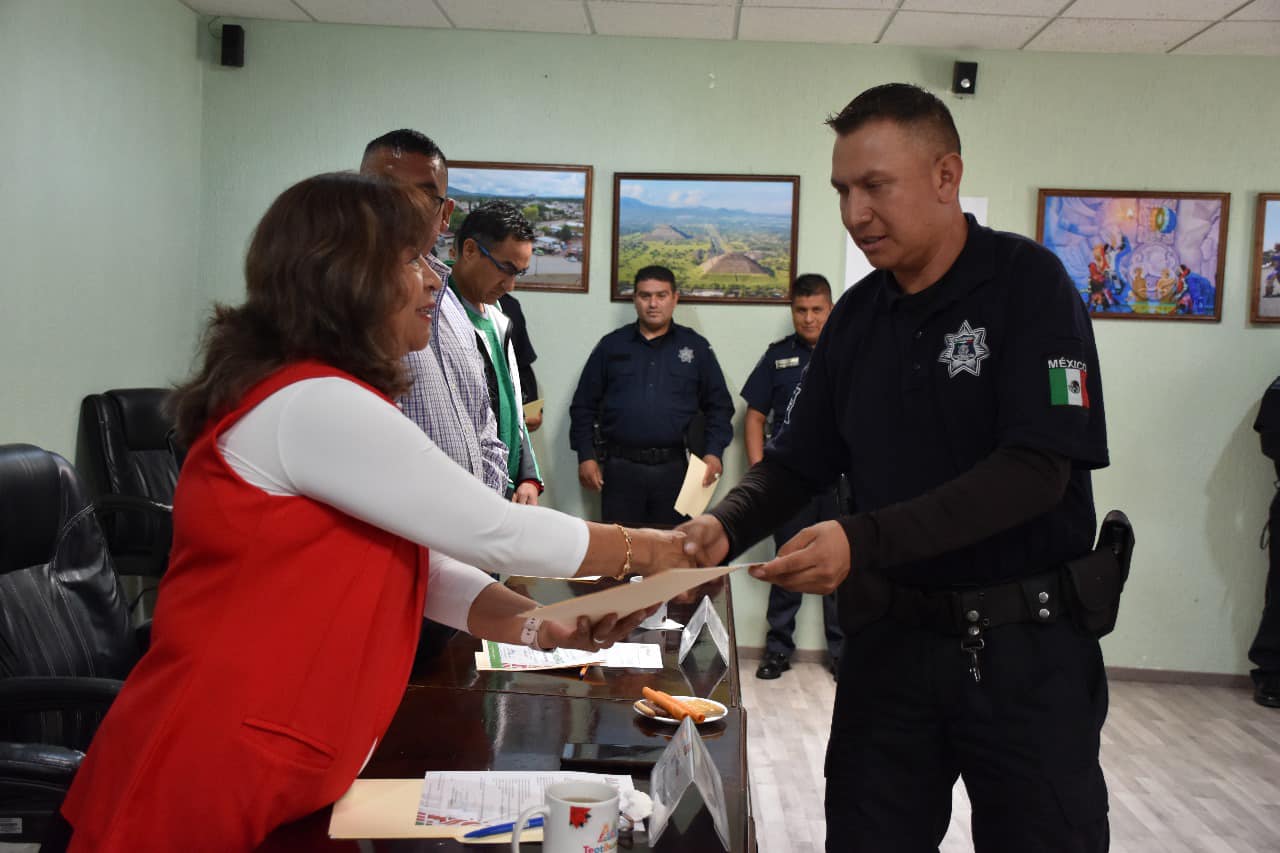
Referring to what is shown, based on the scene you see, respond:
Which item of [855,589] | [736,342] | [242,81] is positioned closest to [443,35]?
[242,81]

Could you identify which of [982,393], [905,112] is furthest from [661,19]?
[982,393]

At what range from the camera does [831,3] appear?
469 centimetres

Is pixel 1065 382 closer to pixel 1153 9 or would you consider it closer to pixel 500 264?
pixel 500 264

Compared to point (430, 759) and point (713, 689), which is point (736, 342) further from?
point (430, 759)

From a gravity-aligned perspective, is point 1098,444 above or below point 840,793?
above

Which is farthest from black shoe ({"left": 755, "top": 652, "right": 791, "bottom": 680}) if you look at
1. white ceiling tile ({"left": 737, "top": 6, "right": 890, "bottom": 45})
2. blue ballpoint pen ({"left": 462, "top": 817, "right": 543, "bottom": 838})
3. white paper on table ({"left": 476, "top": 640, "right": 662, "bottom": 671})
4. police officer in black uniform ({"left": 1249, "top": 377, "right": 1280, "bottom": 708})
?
blue ballpoint pen ({"left": 462, "top": 817, "right": 543, "bottom": 838})

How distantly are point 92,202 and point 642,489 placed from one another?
2.60m

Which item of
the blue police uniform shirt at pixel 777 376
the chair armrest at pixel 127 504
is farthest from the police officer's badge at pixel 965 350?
the blue police uniform shirt at pixel 777 376

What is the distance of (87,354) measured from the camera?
4332 millimetres

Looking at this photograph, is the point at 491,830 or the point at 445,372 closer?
the point at 491,830

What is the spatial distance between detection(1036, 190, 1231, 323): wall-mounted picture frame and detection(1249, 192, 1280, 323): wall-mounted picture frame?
0.15 meters

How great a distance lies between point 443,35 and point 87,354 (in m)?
2.22

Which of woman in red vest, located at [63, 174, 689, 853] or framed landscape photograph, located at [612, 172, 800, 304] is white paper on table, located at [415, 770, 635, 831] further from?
framed landscape photograph, located at [612, 172, 800, 304]

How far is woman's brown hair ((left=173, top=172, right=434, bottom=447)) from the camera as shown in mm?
1285
